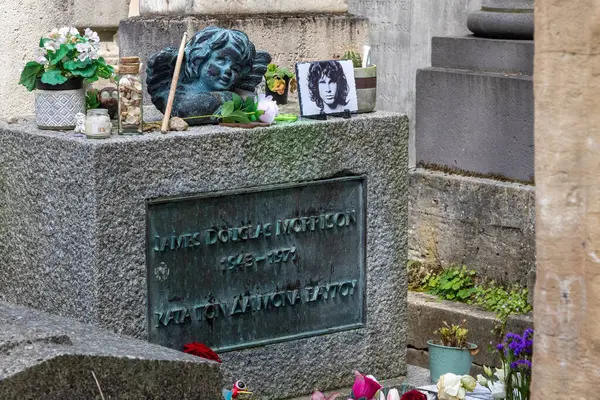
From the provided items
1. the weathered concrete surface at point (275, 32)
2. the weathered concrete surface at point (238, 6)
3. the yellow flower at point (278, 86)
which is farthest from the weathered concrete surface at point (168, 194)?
the weathered concrete surface at point (238, 6)

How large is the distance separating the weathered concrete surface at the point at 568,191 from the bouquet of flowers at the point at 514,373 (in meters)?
2.21

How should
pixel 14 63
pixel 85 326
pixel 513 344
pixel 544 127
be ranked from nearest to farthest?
pixel 544 127, pixel 85 326, pixel 513 344, pixel 14 63

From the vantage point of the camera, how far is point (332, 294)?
18.9 ft

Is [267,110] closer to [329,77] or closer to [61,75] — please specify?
[329,77]

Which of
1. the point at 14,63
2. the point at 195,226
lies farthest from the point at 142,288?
the point at 14,63

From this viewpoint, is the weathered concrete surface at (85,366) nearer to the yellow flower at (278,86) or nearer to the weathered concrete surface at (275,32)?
the yellow flower at (278,86)

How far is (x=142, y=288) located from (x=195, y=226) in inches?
13.5

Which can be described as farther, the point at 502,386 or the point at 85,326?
the point at 502,386

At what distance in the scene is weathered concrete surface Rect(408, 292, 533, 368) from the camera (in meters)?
6.68

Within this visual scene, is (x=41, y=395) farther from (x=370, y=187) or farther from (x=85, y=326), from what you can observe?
(x=370, y=187)

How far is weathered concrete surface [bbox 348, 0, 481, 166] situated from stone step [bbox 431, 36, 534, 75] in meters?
2.65

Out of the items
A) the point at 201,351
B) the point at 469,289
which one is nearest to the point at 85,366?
the point at 201,351

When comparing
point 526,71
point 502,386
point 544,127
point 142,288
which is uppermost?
point 544,127

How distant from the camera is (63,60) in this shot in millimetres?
5207
